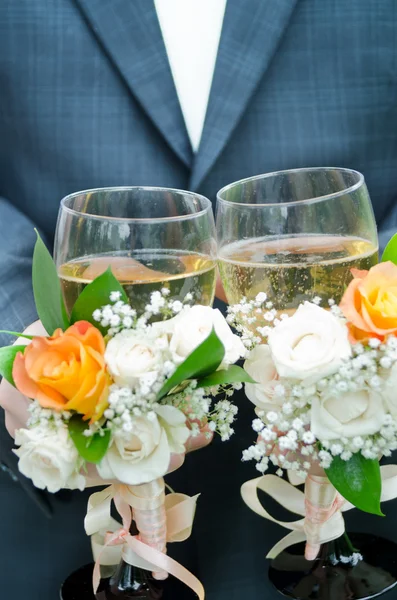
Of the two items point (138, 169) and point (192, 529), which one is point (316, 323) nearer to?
point (192, 529)

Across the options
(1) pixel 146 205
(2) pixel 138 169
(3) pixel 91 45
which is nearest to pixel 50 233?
(2) pixel 138 169

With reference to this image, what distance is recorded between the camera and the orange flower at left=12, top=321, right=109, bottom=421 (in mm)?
388

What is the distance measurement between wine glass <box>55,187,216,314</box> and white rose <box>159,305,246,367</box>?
1.8 inches

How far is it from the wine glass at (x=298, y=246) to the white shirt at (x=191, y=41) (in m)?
0.49

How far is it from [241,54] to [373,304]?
0.60 meters

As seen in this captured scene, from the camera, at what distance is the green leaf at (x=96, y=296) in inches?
16.9

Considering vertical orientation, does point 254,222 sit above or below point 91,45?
below

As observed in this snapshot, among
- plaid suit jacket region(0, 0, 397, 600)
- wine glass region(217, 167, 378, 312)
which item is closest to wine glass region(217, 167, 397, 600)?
wine glass region(217, 167, 378, 312)

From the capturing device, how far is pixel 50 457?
40cm

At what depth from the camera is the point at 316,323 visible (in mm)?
413

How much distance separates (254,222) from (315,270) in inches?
2.2

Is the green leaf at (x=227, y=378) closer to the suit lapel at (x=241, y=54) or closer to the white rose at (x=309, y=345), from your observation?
the white rose at (x=309, y=345)

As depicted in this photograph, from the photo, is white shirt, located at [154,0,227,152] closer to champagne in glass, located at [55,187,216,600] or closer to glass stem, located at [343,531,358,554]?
champagne in glass, located at [55,187,216,600]

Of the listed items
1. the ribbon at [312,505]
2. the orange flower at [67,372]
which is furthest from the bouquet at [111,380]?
the ribbon at [312,505]
